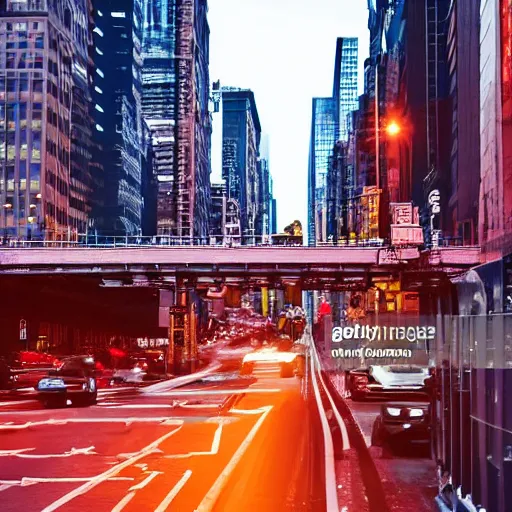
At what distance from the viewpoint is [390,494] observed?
9930 mm

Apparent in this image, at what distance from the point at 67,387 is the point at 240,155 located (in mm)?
Result: 141884

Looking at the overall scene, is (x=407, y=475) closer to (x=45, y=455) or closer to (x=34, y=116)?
(x=45, y=455)

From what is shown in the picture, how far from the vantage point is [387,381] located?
52.2ft

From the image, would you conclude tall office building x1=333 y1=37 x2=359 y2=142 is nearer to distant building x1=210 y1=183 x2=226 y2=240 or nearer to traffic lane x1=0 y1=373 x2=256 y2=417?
distant building x1=210 y1=183 x2=226 y2=240

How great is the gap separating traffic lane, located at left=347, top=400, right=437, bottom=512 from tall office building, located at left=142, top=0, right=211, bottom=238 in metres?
110

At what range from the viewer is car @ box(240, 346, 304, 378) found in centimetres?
2809

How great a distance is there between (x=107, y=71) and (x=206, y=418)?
95.5m

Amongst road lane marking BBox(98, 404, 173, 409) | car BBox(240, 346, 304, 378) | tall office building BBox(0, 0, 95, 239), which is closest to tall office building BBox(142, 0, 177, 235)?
tall office building BBox(0, 0, 95, 239)

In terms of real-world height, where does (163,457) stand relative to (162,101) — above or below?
below

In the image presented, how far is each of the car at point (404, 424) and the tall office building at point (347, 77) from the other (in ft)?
495

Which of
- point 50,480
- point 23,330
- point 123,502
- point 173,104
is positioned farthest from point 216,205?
point 123,502

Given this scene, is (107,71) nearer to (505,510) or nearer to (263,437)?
(263,437)

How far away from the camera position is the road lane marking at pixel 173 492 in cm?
894

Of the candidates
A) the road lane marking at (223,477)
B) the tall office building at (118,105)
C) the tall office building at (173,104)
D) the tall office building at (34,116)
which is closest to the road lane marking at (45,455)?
the road lane marking at (223,477)
